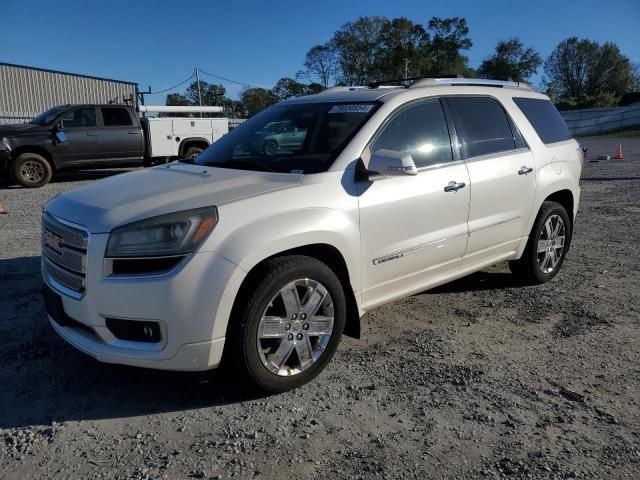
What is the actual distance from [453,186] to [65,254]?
2598 mm

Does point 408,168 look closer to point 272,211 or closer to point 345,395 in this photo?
point 272,211

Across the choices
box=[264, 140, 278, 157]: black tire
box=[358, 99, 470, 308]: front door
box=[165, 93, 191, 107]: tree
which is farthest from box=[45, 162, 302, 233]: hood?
box=[165, 93, 191, 107]: tree

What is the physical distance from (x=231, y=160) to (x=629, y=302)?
3547 mm

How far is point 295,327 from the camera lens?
3.13m

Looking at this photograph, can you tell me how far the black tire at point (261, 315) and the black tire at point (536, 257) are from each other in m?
2.47

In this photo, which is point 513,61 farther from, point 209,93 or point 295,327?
point 295,327

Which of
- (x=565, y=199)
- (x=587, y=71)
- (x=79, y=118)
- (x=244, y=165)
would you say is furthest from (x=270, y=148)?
(x=587, y=71)

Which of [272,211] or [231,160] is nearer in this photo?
Answer: [272,211]

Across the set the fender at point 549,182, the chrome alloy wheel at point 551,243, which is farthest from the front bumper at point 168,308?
the chrome alloy wheel at point 551,243

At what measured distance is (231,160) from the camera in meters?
3.98

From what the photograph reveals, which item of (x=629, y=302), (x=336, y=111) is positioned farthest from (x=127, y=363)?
(x=629, y=302)

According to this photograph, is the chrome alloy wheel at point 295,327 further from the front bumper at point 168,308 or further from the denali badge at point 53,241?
the denali badge at point 53,241

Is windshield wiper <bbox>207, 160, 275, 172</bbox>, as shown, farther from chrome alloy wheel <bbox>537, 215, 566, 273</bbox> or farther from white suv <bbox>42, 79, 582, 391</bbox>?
chrome alloy wheel <bbox>537, 215, 566, 273</bbox>

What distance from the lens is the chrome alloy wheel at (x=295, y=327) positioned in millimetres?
3047
